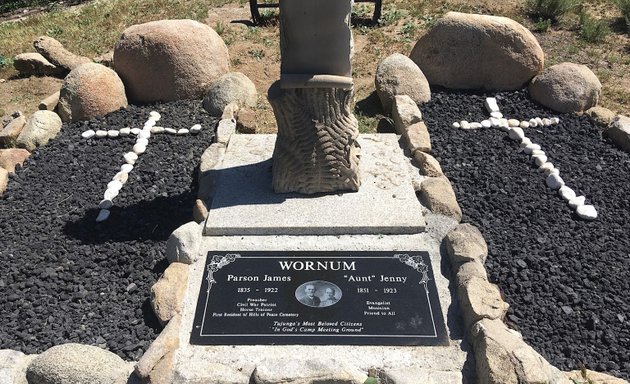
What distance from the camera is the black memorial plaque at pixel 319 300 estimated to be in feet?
11.6

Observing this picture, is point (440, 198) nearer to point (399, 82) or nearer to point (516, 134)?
point (516, 134)

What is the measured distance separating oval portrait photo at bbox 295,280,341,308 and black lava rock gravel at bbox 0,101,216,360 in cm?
98

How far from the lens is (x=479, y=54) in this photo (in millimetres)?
6504

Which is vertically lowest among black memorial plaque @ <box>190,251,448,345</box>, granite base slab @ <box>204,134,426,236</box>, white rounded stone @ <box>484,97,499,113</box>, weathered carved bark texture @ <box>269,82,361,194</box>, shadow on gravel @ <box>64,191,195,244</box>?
white rounded stone @ <box>484,97,499,113</box>

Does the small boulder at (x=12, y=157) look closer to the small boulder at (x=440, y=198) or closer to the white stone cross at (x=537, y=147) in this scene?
the small boulder at (x=440, y=198)

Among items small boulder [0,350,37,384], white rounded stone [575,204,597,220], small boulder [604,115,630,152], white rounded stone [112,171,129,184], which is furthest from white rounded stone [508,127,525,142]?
small boulder [0,350,37,384]

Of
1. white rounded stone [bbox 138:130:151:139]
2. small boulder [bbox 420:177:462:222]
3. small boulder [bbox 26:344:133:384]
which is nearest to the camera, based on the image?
small boulder [bbox 26:344:133:384]

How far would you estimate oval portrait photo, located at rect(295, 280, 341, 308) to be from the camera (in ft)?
12.2

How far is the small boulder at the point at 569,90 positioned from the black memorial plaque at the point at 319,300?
3.12m

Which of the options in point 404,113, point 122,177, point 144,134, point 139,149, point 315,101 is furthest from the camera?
point 144,134

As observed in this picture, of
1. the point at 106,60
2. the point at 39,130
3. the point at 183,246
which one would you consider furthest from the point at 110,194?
the point at 106,60

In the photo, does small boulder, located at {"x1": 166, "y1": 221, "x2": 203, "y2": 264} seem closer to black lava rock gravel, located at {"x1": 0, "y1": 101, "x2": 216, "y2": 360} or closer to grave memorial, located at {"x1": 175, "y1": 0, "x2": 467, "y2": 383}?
grave memorial, located at {"x1": 175, "y1": 0, "x2": 467, "y2": 383}

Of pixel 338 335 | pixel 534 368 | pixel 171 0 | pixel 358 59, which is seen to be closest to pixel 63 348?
pixel 338 335

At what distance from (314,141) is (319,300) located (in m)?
1.27
